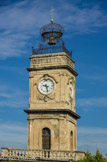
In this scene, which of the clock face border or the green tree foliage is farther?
the clock face border

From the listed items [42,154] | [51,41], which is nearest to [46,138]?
[42,154]

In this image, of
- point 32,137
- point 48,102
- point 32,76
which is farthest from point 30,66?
point 32,137

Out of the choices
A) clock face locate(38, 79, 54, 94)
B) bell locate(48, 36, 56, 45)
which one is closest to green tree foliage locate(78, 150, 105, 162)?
clock face locate(38, 79, 54, 94)

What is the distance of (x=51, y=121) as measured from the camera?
53375mm

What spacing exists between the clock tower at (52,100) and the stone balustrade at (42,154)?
203 cm

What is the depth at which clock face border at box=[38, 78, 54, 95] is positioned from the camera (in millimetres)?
54619

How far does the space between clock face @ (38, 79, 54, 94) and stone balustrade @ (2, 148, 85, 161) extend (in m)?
7.61

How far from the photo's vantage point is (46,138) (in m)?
53.2

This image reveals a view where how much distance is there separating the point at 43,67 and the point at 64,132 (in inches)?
337

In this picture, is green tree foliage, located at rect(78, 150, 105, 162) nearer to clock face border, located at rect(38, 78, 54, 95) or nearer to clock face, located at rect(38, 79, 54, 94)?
Answer: clock face border, located at rect(38, 78, 54, 95)

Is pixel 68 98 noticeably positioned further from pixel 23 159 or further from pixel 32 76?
pixel 23 159

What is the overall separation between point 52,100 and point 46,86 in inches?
78.9

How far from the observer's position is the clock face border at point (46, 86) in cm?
5462

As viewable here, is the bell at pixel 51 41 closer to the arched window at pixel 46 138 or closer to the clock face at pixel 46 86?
the clock face at pixel 46 86
